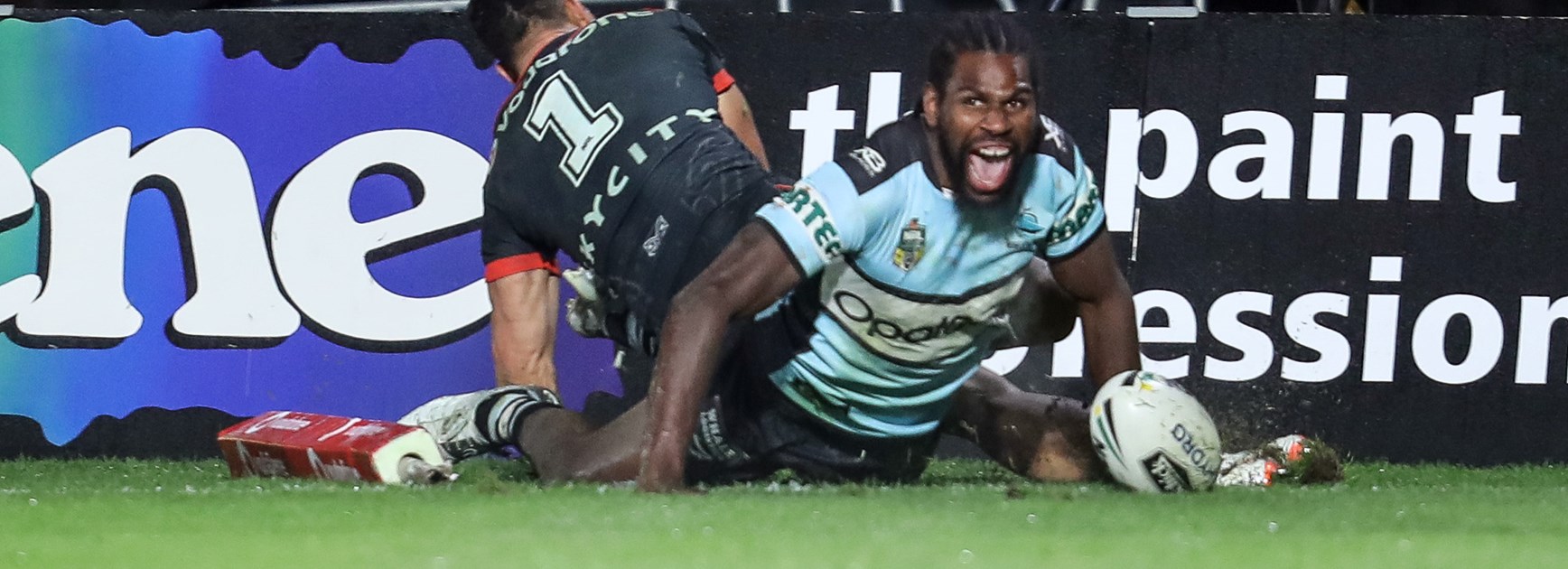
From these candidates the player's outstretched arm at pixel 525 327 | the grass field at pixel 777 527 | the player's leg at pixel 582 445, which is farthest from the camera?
the player's outstretched arm at pixel 525 327

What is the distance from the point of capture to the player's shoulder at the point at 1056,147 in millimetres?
5492

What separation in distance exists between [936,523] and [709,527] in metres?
0.48

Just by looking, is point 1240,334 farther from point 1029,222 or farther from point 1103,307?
point 1029,222

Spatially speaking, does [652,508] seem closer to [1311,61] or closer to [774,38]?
[774,38]

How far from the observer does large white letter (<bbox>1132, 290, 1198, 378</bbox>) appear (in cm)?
738

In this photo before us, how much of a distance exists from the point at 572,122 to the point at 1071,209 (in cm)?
159

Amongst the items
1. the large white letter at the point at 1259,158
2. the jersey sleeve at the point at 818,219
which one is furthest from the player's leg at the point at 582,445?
the large white letter at the point at 1259,158

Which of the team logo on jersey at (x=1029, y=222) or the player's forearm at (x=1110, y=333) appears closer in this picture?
the team logo on jersey at (x=1029, y=222)

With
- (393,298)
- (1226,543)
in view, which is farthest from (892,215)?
(393,298)

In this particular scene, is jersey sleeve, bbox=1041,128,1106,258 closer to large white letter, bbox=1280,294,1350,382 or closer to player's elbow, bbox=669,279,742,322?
player's elbow, bbox=669,279,742,322

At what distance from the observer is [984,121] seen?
5.30 m

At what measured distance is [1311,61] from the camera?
24.2 feet

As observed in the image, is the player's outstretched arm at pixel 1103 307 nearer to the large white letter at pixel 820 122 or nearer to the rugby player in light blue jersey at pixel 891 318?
the rugby player in light blue jersey at pixel 891 318

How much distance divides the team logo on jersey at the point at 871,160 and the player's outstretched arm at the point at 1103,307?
638mm
